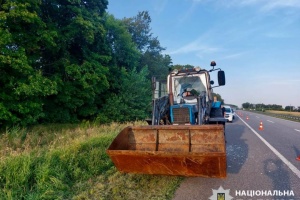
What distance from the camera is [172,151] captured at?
477 centimetres

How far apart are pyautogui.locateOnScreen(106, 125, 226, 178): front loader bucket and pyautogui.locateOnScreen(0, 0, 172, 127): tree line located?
9.48 meters

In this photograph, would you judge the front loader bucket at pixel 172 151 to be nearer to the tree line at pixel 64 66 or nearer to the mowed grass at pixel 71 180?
the mowed grass at pixel 71 180

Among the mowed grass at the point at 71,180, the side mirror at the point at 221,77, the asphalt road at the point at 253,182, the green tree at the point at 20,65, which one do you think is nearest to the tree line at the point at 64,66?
the green tree at the point at 20,65

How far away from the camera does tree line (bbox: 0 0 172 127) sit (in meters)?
12.9

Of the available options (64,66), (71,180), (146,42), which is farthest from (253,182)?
(146,42)

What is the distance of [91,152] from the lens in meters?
6.18

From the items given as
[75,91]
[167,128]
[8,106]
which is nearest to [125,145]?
[167,128]

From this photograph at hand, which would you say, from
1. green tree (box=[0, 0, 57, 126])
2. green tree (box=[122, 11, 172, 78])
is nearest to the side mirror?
green tree (box=[0, 0, 57, 126])

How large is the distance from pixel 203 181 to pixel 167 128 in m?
1.36

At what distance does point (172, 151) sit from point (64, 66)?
1397 centimetres

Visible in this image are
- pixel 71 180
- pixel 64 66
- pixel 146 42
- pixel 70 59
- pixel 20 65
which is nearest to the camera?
pixel 71 180

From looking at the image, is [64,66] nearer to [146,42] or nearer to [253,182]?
[253,182]

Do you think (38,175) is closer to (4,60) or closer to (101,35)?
(4,60)

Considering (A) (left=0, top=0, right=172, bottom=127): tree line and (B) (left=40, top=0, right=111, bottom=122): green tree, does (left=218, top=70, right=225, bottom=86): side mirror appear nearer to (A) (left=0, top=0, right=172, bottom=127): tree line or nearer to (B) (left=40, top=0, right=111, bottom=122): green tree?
(A) (left=0, top=0, right=172, bottom=127): tree line
